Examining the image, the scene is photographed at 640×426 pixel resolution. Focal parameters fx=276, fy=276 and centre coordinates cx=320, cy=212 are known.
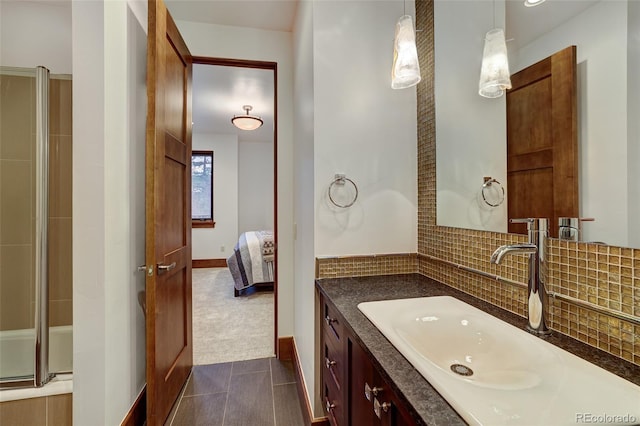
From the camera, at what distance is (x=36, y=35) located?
1.84 m

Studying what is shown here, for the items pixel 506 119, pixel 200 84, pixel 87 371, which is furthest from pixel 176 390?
pixel 200 84

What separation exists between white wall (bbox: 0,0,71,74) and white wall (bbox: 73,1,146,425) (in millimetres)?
857

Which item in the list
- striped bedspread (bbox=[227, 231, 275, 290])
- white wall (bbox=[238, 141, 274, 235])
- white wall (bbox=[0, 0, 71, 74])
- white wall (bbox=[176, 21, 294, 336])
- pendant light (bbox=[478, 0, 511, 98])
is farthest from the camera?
white wall (bbox=[238, 141, 274, 235])

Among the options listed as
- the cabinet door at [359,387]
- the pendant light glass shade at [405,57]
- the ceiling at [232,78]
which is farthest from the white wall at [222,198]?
the cabinet door at [359,387]

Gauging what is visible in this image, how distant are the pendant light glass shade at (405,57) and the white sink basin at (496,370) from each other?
38.0 inches

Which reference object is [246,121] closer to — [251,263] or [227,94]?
[227,94]

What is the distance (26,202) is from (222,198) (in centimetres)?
409

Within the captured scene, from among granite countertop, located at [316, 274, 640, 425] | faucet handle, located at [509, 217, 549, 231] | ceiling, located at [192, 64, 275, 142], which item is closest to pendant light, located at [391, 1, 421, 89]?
faucet handle, located at [509, 217, 549, 231]

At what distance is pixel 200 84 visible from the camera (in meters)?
3.45

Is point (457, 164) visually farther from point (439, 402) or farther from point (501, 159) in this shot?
point (439, 402)

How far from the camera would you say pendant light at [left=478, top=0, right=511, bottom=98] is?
104cm

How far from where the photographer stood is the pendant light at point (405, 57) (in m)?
1.23

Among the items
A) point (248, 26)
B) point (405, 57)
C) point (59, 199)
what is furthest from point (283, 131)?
point (59, 199)

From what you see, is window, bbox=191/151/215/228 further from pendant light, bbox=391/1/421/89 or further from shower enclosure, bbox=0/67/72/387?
pendant light, bbox=391/1/421/89
